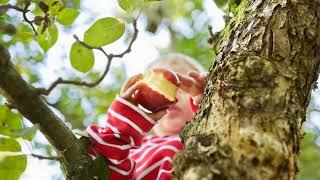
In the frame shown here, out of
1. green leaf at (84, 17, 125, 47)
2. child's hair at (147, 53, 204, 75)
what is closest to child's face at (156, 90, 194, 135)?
child's hair at (147, 53, 204, 75)

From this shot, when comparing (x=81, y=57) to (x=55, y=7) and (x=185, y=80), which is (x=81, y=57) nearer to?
(x=55, y=7)

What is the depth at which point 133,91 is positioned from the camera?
3.96ft

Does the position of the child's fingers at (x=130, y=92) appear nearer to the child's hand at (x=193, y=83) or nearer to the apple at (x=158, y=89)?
the apple at (x=158, y=89)

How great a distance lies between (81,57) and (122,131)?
0.84 ft

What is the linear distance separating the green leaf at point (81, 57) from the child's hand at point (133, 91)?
17 centimetres

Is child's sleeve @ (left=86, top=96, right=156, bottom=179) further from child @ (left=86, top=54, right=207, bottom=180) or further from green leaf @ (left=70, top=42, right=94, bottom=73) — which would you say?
green leaf @ (left=70, top=42, right=94, bottom=73)

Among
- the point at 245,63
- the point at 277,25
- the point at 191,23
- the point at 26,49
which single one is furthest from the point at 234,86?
the point at 191,23

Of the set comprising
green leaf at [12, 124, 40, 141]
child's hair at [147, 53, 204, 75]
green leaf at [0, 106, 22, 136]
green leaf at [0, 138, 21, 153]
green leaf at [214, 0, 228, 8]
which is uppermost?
child's hair at [147, 53, 204, 75]

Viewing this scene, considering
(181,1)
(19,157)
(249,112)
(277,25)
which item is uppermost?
(181,1)

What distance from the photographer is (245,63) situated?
2.63 feet

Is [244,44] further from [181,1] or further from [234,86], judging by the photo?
[181,1]

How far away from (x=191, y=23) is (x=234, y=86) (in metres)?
4.48

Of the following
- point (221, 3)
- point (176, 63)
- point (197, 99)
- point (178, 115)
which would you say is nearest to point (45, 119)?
point (197, 99)

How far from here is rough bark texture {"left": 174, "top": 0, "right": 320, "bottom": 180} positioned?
0.64 m
